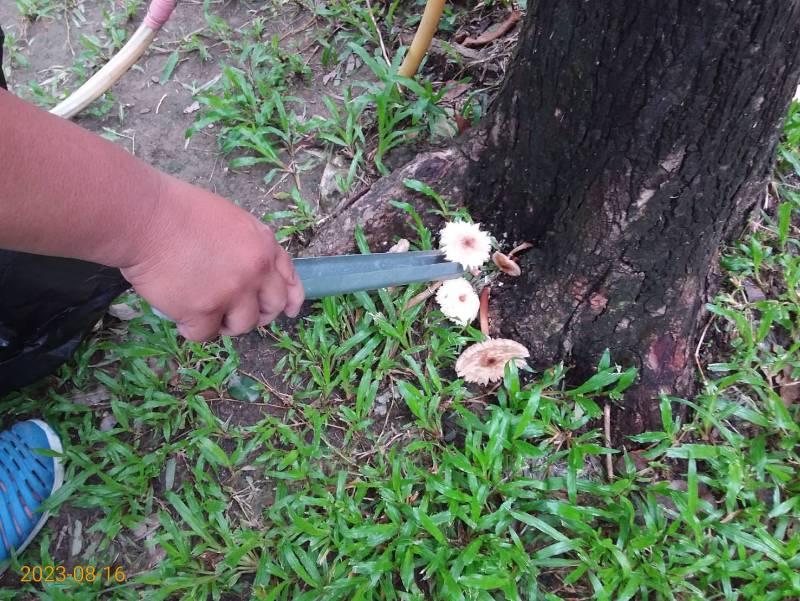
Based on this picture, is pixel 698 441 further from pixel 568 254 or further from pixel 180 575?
pixel 180 575

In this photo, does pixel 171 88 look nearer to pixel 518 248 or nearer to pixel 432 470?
pixel 518 248

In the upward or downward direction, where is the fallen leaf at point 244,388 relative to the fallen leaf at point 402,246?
downward

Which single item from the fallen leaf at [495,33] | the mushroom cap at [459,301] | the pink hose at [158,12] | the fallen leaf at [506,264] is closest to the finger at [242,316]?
the mushroom cap at [459,301]

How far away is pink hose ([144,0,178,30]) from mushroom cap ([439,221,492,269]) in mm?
1532

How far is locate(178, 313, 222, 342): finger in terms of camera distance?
1143 millimetres

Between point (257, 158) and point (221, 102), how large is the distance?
30 centimetres

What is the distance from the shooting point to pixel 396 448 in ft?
5.35

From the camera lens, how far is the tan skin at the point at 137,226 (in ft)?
2.89

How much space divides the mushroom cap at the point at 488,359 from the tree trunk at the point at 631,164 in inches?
3.7

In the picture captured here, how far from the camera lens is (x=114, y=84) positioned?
2463 millimetres

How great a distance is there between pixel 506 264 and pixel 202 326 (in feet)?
2.88

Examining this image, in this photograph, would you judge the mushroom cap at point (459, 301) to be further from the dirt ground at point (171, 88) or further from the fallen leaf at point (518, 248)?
the dirt ground at point (171, 88)

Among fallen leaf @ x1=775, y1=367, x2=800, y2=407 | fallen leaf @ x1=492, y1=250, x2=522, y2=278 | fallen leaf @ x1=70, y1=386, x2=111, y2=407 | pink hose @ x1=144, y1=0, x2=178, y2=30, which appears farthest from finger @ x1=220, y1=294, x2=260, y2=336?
pink hose @ x1=144, y1=0, x2=178, y2=30

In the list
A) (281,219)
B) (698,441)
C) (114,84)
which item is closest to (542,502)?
(698,441)
